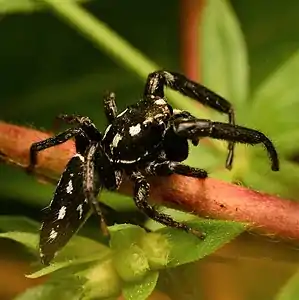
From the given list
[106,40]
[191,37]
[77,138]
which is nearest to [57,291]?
[77,138]

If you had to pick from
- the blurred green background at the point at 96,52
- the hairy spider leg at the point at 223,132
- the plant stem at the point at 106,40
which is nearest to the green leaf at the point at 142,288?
the hairy spider leg at the point at 223,132

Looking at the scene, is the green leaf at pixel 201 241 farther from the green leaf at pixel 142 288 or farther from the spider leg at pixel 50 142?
the spider leg at pixel 50 142

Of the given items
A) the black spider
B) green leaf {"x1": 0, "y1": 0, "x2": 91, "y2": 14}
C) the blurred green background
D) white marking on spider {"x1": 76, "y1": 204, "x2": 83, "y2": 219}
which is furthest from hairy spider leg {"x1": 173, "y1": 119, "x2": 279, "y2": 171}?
the blurred green background

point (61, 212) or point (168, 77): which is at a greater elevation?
point (168, 77)

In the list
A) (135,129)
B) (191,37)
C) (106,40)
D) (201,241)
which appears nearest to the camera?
(201,241)

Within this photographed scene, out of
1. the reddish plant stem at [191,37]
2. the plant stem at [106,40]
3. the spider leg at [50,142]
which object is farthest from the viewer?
the reddish plant stem at [191,37]

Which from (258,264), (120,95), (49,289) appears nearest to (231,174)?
(258,264)

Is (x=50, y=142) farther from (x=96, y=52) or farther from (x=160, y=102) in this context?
(x=96, y=52)
